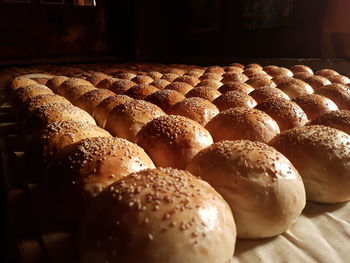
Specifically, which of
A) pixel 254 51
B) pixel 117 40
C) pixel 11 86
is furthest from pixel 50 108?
pixel 117 40

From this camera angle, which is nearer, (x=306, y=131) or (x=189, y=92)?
(x=306, y=131)

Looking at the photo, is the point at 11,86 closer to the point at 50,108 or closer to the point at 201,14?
the point at 50,108

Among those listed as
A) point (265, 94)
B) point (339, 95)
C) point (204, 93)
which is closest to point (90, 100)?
point (204, 93)

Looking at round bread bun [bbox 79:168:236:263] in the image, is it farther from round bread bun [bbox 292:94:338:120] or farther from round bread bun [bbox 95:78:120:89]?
round bread bun [bbox 95:78:120:89]

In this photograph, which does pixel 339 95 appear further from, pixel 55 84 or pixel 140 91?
pixel 55 84

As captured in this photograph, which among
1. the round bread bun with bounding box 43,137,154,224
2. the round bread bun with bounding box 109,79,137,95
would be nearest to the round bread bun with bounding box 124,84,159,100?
the round bread bun with bounding box 109,79,137,95

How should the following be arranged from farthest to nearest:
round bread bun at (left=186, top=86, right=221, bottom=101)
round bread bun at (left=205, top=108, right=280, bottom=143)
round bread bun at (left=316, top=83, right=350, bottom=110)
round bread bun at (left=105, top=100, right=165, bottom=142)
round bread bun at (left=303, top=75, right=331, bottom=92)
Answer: round bread bun at (left=303, top=75, right=331, bottom=92) → round bread bun at (left=186, top=86, right=221, bottom=101) → round bread bun at (left=316, top=83, right=350, bottom=110) → round bread bun at (left=105, top=100, right=165, bottom=142) → round bread bun at (left=205, top=108, right=280, bottom=143)

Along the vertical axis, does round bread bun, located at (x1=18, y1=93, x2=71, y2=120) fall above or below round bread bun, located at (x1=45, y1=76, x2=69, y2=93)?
above
